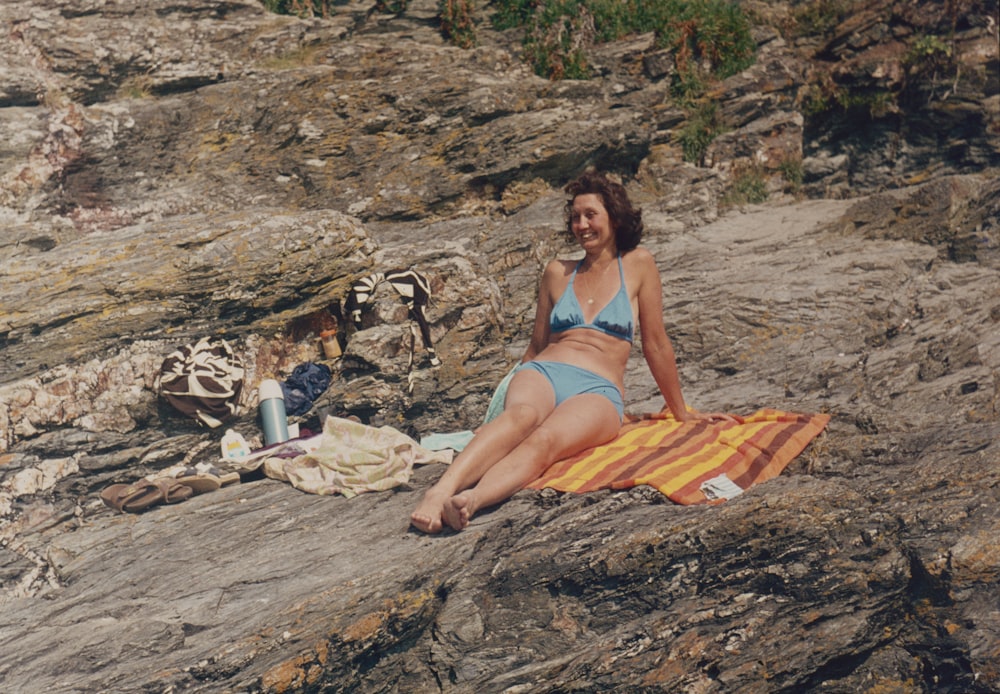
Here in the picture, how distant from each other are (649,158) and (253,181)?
4815 millimetres

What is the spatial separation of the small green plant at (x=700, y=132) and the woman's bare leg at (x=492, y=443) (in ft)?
21.2

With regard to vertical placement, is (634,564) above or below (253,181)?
below

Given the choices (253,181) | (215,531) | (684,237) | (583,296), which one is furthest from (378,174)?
(215,531)

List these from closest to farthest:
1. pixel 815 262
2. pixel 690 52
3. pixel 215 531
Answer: pixel 215 531 → pixel 815 262 → pixel 690 52

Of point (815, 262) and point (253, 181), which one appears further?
point (253, 181)

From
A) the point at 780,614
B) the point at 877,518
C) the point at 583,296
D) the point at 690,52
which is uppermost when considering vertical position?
the point at 690,52

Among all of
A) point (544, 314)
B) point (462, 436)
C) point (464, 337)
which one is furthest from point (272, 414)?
point (544, 314)

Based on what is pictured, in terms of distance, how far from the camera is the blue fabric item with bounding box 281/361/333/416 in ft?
26.5

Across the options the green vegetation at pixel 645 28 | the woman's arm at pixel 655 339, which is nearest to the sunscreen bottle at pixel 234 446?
the woman's arm at pixel 655 339

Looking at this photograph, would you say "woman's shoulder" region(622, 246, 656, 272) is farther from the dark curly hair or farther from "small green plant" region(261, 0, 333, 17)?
"small green plant" region(261, 0, 333, 17)

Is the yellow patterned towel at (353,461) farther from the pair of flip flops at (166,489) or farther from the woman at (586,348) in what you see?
the woman at (586,348)

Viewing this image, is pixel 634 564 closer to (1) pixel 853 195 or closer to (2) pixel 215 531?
(2) pixel 215 531

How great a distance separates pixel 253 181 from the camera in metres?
10.4

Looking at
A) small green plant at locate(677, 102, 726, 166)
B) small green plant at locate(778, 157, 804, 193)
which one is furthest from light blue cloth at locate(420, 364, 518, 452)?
small green plant at locate(778, 157, 804, 193)
